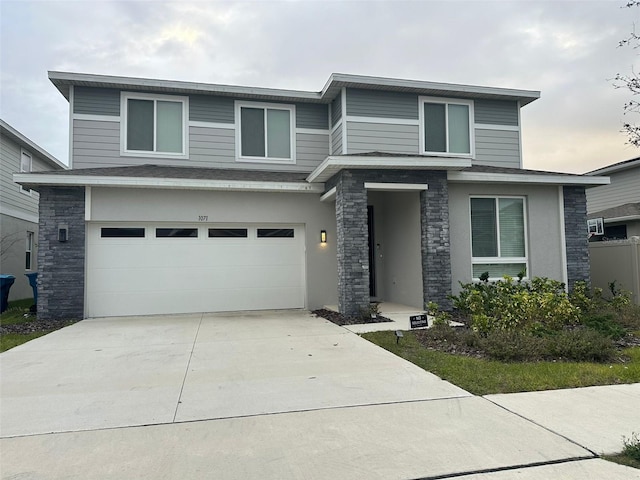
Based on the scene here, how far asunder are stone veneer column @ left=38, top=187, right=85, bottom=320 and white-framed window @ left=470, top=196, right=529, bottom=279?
9128 millimetres

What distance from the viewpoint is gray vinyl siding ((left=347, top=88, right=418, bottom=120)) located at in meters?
11.5

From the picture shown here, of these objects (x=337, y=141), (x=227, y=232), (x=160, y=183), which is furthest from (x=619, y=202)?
(x=160, y=183)

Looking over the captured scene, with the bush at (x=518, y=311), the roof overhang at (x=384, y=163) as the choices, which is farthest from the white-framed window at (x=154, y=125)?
the bush at (x=518, y=311)

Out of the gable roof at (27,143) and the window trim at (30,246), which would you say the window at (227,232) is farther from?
the window trim at (30,246)

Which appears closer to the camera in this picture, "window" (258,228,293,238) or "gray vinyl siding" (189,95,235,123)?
"window" (258,228,293,238)

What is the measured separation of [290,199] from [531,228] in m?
6.08

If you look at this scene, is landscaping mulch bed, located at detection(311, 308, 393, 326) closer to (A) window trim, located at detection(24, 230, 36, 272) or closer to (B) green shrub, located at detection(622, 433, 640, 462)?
(B) green shrub, located at detection(622, 433, 640, 462)

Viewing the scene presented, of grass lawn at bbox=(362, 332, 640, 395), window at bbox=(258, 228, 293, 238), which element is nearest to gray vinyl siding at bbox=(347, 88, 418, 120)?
window at bbox=(258, 228, 293, 238)

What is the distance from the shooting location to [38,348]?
6852 mm

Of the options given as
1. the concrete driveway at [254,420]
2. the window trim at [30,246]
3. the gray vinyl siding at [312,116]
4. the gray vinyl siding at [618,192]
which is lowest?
the concrete driveway at [254,420]

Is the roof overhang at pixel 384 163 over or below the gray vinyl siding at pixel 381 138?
below

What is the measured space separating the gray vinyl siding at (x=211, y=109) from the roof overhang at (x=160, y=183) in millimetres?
2708

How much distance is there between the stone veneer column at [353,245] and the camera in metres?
9.15

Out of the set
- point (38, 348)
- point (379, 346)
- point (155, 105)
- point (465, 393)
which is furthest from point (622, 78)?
point (155, 105)
